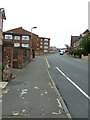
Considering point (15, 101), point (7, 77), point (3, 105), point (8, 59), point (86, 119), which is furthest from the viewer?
point (8, 59)

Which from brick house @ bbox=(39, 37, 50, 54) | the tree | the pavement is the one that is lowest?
the pavement

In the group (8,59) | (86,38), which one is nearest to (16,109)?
(8,59)

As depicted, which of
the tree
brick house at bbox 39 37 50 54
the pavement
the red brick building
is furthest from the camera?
brick house at bbox 39 37 50 54

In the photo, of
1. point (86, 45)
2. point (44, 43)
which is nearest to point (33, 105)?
point (86, 45)

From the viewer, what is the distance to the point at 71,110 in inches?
336

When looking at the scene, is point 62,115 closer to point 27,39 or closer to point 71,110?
point 71,110

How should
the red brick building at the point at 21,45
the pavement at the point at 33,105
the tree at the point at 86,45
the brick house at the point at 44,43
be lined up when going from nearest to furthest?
1. the pavement at the point at 33,105
2. the red brick building at the point at 21,45
3. the tree at the point at 86,45
4. the brick house at the point at 44,43

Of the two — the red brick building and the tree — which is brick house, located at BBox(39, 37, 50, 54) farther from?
the tree

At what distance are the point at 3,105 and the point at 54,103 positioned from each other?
1776mm

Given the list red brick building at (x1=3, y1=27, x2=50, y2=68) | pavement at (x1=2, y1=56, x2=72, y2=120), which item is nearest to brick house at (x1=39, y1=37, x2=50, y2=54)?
red brick building at (x1=3, y1=27, x2=50, y2=68)

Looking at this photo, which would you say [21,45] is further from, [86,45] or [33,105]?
[33,105]

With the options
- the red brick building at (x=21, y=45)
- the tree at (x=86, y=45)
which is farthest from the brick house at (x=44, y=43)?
the tree at (x=86, y=45)

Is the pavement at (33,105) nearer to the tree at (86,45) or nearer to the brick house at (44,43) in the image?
the tree at (86,45)

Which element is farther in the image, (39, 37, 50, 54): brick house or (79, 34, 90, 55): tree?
(39, 37, 50, 54): brick house
